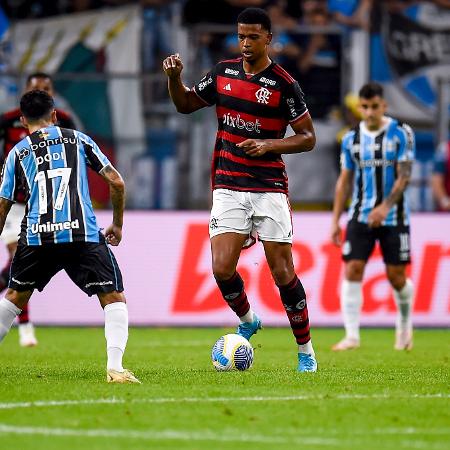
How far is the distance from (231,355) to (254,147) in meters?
1.56

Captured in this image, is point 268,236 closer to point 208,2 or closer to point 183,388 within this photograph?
point 183,388


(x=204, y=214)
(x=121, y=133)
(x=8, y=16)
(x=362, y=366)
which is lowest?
(x=362, y=366)

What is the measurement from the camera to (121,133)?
17.1m

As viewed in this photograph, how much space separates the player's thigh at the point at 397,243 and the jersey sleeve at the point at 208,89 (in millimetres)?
3561

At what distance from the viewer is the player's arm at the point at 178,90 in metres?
8.80

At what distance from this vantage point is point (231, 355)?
358 inches

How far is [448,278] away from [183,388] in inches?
314

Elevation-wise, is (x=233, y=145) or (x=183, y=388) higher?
(x=233, y=145)

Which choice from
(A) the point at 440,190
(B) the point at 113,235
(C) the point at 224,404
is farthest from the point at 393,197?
(C) the point at 224,404

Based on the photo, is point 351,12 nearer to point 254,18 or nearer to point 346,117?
point 346,117

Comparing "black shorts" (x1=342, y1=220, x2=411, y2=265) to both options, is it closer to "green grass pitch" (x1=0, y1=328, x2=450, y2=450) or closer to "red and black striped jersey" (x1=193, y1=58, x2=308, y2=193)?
"green grass pitch" (x1=0, y1=328, x2=450, y2=450)

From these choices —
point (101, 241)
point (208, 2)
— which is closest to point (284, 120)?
point (101, 241)

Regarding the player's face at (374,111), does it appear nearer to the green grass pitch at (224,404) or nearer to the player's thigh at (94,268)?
the green grass pitch at (224,404)

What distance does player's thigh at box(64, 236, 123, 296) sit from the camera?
8.05 m
